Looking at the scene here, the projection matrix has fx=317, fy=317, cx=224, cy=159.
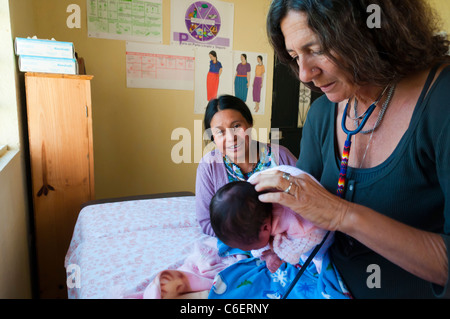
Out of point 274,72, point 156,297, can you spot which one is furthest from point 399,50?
point 274,72

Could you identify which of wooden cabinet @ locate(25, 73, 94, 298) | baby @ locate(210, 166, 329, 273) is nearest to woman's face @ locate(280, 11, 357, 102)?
baby @ locate(210, 166, 329, 273)

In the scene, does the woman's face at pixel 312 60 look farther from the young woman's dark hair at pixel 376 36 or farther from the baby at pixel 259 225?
the baby at pixel 259 225

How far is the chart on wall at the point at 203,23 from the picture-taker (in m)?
3.45

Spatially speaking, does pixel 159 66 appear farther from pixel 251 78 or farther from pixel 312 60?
pixel 312 60

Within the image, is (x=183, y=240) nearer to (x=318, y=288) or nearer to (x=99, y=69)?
(x=318, y=288)

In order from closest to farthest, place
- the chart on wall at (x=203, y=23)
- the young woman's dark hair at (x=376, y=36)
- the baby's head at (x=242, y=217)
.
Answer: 1. the young woman's dark hair at (x=376, y=36)
2. the baby's head at (x=242, y=217)
3. the chart on wall at (x=203, y=23)

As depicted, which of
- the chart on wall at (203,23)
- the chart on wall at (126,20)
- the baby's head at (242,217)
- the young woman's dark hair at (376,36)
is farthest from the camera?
the chart on wall at (203,23)

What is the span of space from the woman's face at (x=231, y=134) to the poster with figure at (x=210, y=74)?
64.7 inches

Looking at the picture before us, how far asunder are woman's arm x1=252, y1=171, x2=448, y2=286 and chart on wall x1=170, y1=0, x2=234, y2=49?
3.05 metres

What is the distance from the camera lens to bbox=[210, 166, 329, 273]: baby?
106cm

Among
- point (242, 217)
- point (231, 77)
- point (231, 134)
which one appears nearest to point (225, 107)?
point (231, 134)

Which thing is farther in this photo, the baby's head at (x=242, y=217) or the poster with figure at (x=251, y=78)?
the poster with figure at (x=251, y=78)

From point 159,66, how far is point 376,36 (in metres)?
2.90

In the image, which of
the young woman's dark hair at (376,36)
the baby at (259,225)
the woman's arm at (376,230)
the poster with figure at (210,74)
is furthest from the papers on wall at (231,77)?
the woman's arm at (376,230)
